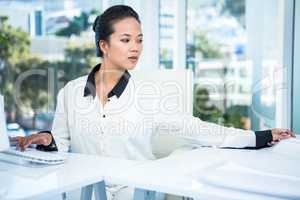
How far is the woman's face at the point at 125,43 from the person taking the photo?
1676mm

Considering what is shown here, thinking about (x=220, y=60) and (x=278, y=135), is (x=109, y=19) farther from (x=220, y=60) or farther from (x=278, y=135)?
(x=220, y=60)

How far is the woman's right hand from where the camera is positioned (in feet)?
4.25

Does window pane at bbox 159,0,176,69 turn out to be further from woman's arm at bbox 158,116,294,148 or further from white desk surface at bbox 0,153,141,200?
white desk surface at bbox 0,153,141,200

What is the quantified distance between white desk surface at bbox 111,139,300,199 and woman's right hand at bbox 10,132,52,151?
1.48ft

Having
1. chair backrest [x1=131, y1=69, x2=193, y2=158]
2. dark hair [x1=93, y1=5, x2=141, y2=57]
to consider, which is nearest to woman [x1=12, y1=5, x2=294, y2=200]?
dark hair [x1=93, y1=5, x2=141, y2=57]

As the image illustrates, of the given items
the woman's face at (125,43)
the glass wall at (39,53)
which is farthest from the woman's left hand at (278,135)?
Answer: the glass wall at (39,53)

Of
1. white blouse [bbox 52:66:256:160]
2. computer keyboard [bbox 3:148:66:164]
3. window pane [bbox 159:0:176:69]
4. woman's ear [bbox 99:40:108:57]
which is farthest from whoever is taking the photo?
window pane [bbox 159:0:176:69]

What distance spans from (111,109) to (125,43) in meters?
0.32

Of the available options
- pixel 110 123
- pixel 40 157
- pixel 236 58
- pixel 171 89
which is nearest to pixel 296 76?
pixel 236 58

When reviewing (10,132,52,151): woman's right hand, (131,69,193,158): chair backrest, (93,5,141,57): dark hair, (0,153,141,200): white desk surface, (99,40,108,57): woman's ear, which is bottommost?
(0,153,141,200): white desk surface

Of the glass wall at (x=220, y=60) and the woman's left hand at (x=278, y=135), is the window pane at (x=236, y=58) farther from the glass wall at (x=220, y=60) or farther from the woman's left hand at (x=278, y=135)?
the woman's left hand at (x=278, y=135)

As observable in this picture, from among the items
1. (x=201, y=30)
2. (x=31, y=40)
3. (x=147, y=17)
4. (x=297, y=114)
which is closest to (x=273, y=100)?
(x=297, y=114)

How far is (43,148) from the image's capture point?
1353 millimetres

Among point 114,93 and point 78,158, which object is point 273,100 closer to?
point 114,93
